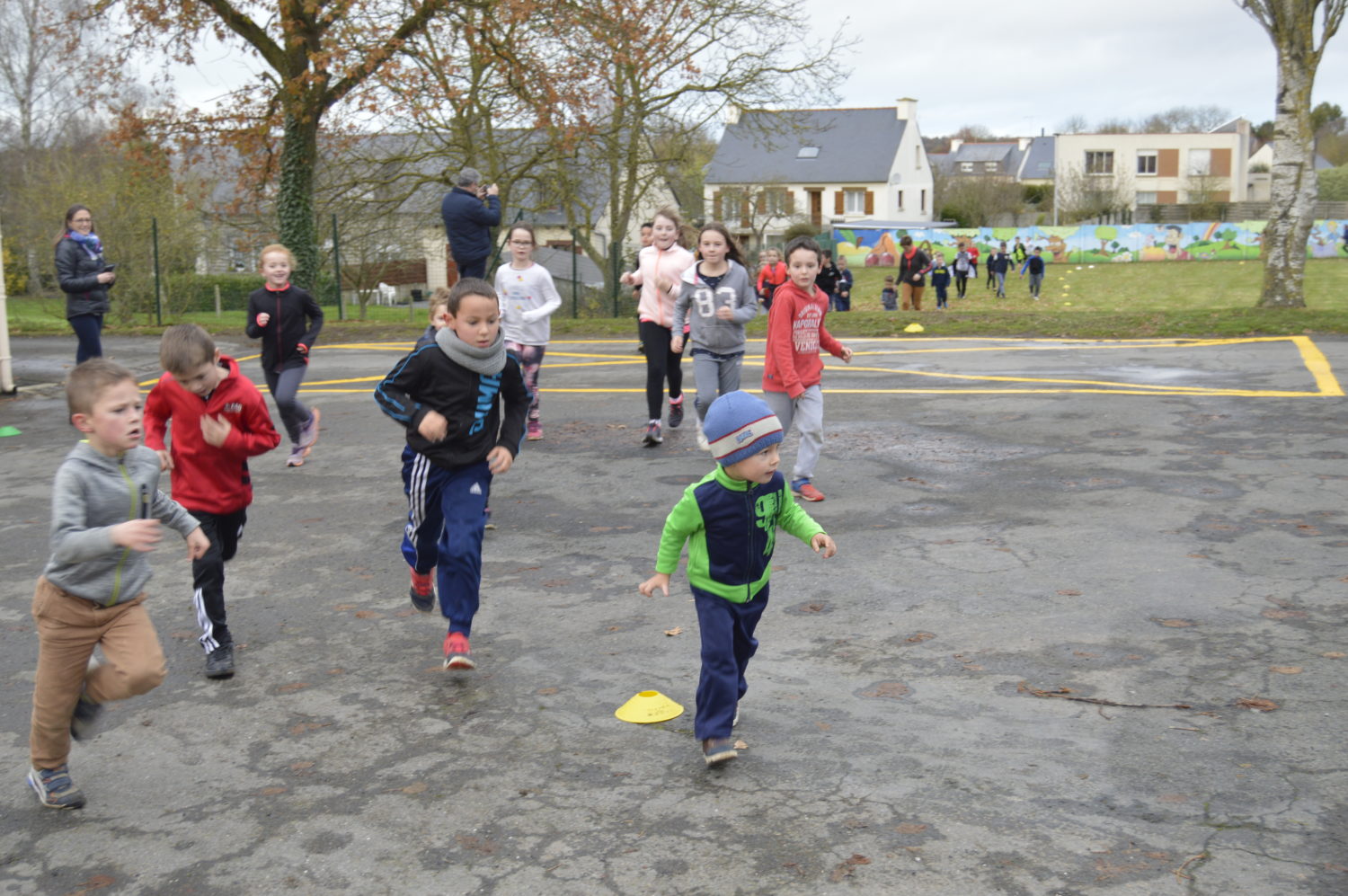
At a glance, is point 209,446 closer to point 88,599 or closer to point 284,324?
point 88,599

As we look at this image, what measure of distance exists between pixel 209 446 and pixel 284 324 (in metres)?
4.30

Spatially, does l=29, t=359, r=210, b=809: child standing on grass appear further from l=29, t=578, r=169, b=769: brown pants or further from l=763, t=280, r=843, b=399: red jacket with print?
l=763, t=280, r=843, b=399: red jacket with print

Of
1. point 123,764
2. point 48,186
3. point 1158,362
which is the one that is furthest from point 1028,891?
point 48,186

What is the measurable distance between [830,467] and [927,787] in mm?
5477

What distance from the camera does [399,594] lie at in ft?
21.3

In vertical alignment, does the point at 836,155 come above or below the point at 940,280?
above

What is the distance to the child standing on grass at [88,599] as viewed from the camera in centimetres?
408

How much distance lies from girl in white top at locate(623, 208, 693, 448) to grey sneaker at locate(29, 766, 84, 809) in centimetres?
666

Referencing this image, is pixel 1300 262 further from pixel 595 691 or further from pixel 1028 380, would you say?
pixel 595 691

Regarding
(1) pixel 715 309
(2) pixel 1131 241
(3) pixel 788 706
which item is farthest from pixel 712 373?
(2) pixel 1131 241

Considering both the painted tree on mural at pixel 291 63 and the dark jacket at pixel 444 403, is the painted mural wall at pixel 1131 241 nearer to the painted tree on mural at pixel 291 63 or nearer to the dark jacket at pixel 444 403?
the painted tree on mural at pixel 291 63

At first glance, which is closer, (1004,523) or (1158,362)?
(1004,523)

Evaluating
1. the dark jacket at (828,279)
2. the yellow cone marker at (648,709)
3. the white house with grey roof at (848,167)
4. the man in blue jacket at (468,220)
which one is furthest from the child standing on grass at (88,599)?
the white house with grey roof at (848,167)

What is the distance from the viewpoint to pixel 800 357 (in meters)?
8.35
